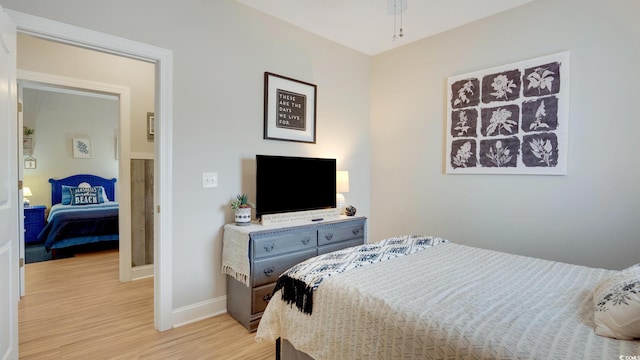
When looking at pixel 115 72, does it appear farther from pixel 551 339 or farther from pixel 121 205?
pixel 551 339

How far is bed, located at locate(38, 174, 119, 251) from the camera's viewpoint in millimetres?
4402

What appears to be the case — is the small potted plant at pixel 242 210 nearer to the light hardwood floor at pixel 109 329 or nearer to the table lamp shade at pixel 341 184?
the light hardwood floor at pixel 109 329

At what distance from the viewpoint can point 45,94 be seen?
5836mm

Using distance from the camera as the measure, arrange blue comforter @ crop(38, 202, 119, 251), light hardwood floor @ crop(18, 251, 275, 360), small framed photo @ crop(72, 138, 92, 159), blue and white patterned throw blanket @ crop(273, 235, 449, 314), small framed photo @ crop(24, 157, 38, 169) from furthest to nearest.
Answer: small framed photo @ crop(72, 138, 92, 159), small framed photo @ crop(24, 157, 38, 169), blue comforter @ crop(38, 202, 119, 251), light hardwood floor @ crop(18, 251, 275, 360), blue and white patterned throw blanket @ crop(273, 235, 449, 314)

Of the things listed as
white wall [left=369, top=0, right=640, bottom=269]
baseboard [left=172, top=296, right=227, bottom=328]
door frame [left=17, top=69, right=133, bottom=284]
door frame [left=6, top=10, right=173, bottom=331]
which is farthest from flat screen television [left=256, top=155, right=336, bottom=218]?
door frame [left=17, top=69, right=133, bottom=284]

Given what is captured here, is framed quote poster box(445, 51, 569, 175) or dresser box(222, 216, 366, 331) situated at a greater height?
framed quote poster box(445, 51, 569, 175)

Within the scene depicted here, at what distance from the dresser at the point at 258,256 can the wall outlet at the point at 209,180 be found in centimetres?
37

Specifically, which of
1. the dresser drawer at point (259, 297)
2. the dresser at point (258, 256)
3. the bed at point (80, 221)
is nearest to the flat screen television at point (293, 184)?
the dresser at point (258, 256)

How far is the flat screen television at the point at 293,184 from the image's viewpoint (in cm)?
264

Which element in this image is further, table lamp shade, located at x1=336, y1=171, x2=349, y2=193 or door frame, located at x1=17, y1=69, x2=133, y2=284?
door frame, located at x1=17, y1=69, x2=133, y2=284

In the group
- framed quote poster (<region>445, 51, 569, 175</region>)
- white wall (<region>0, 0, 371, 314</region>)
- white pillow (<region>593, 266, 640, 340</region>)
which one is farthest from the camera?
framed quote poster (<region>445, 51, 569, 175</region>)

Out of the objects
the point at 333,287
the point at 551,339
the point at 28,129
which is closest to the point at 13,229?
the point at 333,287

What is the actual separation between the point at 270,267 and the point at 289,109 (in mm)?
1546

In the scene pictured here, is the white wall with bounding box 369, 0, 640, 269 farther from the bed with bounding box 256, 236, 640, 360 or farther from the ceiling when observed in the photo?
the bed with bounding box 256, 236, 640, 360
